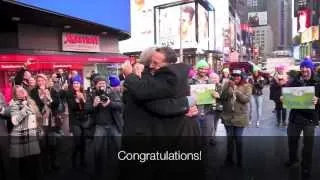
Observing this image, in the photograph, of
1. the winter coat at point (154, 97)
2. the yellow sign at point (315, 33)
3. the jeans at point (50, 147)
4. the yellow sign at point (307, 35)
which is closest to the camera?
the winter coat at point (154, 97)

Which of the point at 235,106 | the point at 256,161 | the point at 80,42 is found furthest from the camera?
the point at 80,42

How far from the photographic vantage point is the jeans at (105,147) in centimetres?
766

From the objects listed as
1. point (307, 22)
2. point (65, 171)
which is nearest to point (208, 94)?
point (65, 171)

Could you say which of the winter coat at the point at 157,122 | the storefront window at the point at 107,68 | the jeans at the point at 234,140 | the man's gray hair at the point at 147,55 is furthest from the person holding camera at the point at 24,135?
the storefront window at the point at 107,68

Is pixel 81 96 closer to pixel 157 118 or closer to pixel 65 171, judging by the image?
pixel 65 171

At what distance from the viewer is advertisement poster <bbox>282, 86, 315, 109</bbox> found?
25.2 feet

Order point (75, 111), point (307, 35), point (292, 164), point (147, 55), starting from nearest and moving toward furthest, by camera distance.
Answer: point (147, 55) < point (292, 164) < point (75, 111) < point (307, 35)

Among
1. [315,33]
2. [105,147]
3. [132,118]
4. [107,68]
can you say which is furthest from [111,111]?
[315,33]

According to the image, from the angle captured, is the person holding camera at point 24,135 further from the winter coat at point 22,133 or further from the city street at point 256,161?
the city street at point 256,161

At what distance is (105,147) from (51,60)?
11403mm

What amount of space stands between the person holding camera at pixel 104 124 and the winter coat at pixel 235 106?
83.9 inches

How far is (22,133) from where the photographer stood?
669 cm

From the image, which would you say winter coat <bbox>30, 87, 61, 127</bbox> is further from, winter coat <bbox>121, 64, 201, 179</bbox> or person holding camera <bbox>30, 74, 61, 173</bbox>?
winter coat <bbox>121, 64, 201, 179</bbox>

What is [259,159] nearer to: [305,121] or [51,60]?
[305,121]
